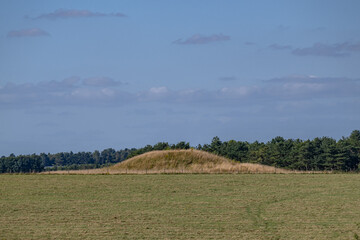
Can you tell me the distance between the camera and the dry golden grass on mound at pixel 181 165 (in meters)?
70.5

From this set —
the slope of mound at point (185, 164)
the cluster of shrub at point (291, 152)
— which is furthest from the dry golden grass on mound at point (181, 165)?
the cluster of shrub at point (291, 152)

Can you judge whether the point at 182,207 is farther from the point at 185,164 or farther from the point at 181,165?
the point at 185,164

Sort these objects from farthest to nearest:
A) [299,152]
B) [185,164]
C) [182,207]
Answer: [299,152], [185,164], [182,207]

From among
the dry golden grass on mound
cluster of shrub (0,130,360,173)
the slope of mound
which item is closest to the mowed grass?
the dry golden grass on mound

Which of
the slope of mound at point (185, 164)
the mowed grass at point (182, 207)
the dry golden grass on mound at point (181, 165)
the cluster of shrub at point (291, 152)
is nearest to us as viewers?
the mowed grass at point (182, 207)

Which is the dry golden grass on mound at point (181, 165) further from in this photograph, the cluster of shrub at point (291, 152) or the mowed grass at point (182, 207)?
the cluster of shrub at point (291, 152)

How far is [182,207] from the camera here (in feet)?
126

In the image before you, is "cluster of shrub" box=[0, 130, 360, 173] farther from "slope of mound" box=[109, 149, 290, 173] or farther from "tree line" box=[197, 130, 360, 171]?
"slope of mound" box=[109, 149, 290, 173]

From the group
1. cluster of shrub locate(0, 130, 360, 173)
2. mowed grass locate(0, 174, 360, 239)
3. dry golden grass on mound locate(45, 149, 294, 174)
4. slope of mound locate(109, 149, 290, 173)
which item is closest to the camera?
mowed grass locate(0, 174, 360, 239)

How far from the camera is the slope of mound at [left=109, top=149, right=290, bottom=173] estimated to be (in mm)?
70812

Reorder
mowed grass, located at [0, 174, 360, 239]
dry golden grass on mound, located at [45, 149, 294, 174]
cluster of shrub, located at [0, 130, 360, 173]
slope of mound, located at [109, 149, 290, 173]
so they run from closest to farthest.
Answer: mowed grass, located at [0, 174, 360, 239], dry golden grass on mound, located at [45, 149, 294, 174], slope of mound, located at [109, 149, 290, 173], cluster of shrub, located at [0, 130, 360, 173]

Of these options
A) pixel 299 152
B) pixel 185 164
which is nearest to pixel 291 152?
pixel 299 152

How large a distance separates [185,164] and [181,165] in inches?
24.0

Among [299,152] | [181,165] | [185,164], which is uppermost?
[299,152]
